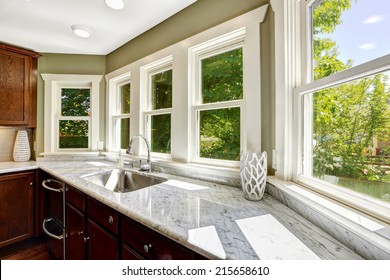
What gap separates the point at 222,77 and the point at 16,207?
8.22ft

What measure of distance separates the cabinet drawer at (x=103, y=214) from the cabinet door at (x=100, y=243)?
0.13 ft

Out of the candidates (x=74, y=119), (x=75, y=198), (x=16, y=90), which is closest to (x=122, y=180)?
(x=75, y=198)

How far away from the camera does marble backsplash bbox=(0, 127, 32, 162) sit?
2.49 metres

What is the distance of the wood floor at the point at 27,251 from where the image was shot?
79.3 inches

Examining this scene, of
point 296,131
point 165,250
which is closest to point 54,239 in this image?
point 165,250

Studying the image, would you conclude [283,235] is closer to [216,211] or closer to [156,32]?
[216,211]

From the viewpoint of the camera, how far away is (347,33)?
2.84 feet

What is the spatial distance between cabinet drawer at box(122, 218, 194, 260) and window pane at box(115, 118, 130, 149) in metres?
1.72

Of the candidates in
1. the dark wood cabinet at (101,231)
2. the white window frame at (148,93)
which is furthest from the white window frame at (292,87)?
the white window frame at (148,93)

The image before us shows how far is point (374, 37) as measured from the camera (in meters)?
0.75

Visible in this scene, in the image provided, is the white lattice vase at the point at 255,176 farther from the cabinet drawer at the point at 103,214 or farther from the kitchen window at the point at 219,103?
the cabinet drawer at the point at 103,214

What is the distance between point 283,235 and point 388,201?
0.38 m

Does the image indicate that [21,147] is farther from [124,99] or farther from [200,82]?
[200,82]

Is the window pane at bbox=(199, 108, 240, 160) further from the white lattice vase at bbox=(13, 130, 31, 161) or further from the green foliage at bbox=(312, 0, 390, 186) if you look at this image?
the white lattice vase at bbox=(13, 130, 31, 161)
